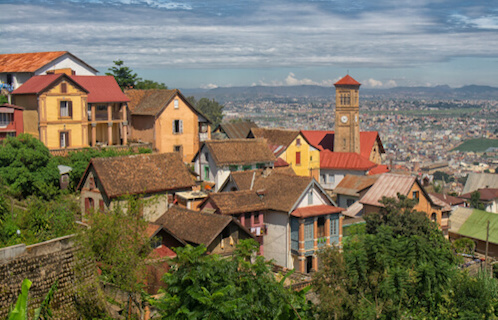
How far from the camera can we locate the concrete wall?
15.6 meters

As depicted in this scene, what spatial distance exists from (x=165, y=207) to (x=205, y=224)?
5.09 metres

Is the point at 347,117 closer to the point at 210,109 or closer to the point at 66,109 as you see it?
the point at 66,109

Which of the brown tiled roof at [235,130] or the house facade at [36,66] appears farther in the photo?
the brown tiled roof at [235,130]

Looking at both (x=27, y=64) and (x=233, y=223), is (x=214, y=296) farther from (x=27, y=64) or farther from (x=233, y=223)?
(x=27, y=64)

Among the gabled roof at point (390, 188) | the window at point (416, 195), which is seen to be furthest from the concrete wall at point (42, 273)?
the window at point (416, 195)

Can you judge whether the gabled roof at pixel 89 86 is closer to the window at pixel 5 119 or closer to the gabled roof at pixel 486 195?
the window at pixel 5 119

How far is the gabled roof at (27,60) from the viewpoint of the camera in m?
47.9

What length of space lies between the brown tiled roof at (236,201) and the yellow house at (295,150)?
55.3 ft

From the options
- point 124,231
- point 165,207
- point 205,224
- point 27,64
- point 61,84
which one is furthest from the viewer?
point 27,64

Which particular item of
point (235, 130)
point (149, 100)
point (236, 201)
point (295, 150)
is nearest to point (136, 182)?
point (236, 201)

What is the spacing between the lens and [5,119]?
1715 inches

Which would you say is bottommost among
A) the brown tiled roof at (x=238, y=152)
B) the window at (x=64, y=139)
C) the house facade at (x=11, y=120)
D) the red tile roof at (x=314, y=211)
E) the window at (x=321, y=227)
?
the window at (x=321, y=227)

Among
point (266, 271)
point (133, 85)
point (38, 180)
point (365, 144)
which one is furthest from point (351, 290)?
point (365, 144)

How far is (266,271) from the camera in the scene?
18.3m
